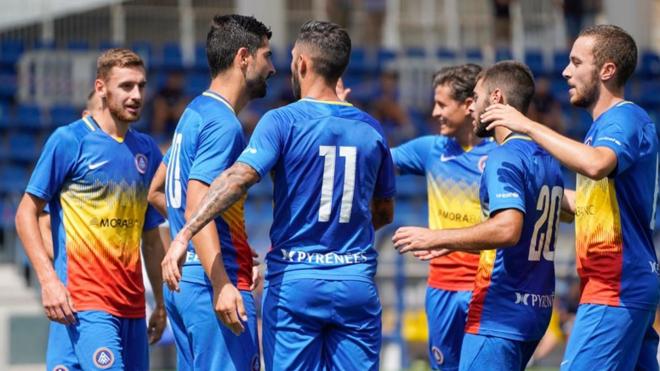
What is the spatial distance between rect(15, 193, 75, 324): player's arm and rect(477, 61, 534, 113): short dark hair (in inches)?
104

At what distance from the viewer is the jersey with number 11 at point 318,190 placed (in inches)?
253

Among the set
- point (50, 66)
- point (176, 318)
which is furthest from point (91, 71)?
point (176, 318)

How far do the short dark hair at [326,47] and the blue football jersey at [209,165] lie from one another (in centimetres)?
53

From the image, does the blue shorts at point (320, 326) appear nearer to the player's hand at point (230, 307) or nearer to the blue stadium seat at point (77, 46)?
the player's hand at point (230, 307)

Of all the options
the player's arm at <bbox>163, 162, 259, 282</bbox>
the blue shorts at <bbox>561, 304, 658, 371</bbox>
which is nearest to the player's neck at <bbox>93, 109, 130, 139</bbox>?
the player's arm at <bbox>163, 162, 259, 282</bbox>

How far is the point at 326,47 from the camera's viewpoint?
21.5ft

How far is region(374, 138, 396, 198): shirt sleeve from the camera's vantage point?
6.72 metres

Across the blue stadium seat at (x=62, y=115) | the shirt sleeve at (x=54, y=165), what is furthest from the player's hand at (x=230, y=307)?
the blue stadium seat at (x=62, y=115)

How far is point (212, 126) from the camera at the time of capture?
6.61 meters

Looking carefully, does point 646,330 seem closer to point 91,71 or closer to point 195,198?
point 195,198

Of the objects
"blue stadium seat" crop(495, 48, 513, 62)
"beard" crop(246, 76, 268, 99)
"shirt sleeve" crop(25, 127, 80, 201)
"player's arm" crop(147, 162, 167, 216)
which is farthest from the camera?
"blue stadium seat" crop(495, 48, 513, 62)

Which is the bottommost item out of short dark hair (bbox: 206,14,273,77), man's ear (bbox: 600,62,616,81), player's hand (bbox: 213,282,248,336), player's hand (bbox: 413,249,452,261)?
player's hand (bbox: 213,282,248,336)

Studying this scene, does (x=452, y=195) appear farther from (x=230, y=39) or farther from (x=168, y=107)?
(x=168, y=107)

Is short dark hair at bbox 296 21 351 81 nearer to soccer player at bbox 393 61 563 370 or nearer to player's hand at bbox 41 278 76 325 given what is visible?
soccer player at bbox 393 61 563 370
